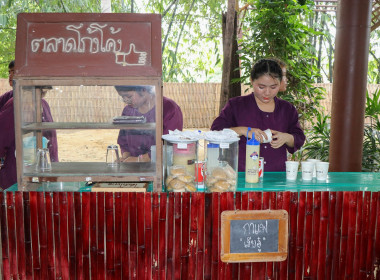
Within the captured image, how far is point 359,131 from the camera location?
3.61 metres

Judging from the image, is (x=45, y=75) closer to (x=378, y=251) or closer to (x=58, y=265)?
(x=58, y=265)

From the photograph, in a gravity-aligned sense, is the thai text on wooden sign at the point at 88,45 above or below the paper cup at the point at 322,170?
above

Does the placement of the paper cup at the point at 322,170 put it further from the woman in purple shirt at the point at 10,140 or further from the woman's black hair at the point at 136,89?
the woman in purple shirt at the point at 10,140

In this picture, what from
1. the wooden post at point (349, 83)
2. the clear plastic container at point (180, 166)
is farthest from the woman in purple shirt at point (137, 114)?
the wooden post at point (349, 83)

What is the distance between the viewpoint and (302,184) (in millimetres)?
2129

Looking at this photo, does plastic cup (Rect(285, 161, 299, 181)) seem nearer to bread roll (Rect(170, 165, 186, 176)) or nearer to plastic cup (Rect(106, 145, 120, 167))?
bread roll (Rect(170, 165, 186, 176))

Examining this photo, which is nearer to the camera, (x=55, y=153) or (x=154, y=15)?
(x=154, y=15)

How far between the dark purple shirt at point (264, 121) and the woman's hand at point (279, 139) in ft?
0.43

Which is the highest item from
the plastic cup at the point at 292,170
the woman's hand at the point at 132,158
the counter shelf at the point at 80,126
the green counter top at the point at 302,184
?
the counter shelf at the point at 80,126

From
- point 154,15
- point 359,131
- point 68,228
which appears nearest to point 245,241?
point 68,228

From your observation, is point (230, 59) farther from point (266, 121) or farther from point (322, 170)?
point (322, 170)

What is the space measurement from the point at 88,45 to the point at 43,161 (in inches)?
26.9

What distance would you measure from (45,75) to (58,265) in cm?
91

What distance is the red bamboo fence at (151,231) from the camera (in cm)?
188
